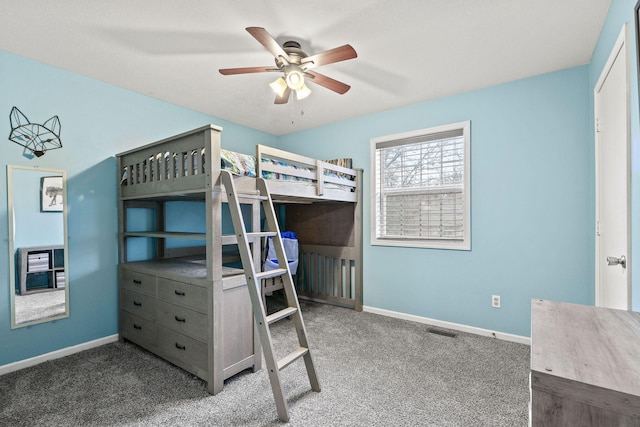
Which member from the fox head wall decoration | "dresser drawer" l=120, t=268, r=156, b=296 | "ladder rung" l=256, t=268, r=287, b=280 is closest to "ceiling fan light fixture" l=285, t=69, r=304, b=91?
"ladder rung" l=256, t=268, r=287, b=280

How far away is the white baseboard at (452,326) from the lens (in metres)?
2.77

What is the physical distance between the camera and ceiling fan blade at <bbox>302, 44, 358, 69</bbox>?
5.98 feet

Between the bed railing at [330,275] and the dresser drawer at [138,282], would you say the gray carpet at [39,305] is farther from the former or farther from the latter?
the bed railing at [330,275]

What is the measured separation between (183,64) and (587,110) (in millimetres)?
3352

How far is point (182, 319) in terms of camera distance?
2.21 m

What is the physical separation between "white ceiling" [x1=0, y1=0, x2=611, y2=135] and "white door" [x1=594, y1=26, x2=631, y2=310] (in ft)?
1.55

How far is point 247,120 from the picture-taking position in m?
3.86

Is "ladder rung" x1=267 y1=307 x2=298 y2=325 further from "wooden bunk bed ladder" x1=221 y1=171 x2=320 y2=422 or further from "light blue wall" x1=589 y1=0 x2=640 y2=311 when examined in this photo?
"light blue wall" x1=589 y1=0 x2=640 y2=311

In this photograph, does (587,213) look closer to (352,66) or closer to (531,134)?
(531,134)

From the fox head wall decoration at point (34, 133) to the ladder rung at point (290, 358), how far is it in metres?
2.51

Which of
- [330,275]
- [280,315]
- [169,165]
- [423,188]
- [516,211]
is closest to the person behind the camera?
[280,315]

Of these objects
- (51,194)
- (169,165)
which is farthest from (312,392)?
(51,194)

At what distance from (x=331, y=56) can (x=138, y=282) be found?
2.42 metres

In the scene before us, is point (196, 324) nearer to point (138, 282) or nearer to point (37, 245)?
point (138, 282)
